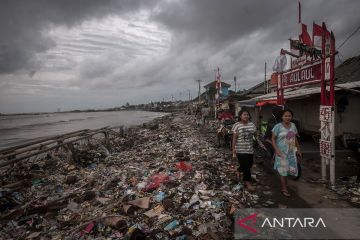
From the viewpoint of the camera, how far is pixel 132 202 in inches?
190

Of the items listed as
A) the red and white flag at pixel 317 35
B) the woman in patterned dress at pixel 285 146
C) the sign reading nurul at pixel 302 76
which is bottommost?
the woman in patterned dress at pixel 285 146

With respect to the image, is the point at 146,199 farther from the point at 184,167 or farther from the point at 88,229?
the point at 184,167

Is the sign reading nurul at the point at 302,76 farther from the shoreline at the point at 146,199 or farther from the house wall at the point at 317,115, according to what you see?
the house wall at the point at 317,115

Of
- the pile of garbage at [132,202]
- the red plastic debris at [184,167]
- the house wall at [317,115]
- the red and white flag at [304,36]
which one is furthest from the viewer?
the house wall at [317,115]

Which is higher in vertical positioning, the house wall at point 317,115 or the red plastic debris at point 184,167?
the house wall at point 317,115

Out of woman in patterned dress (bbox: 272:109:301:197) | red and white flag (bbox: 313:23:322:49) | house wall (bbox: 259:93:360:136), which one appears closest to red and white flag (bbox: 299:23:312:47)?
red and white flag (bbox: 313:23:322:49)

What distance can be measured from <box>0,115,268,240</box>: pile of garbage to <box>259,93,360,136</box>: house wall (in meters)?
5.73

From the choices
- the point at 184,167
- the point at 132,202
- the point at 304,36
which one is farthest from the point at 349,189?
the point at 304,36

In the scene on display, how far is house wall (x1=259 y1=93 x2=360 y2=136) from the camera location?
33.5ft

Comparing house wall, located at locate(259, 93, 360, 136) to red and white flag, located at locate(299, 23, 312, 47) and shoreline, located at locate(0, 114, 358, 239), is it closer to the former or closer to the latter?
red and white flag, located at locate(299, 23, 312, 47)

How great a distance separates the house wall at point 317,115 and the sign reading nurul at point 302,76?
4.18m

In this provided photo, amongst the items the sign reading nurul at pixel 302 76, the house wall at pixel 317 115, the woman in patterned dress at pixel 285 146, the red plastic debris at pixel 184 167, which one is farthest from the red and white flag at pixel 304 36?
the red plastic debris at pixel 184 167

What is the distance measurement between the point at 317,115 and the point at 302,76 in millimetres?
6392

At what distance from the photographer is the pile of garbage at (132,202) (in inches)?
159
